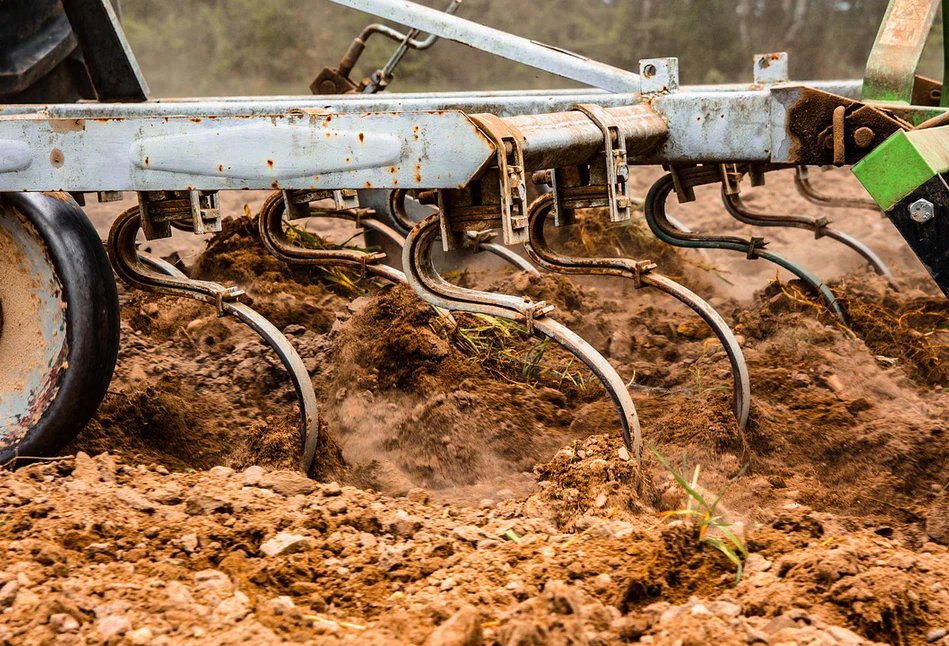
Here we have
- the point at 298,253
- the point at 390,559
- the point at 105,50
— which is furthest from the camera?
the point at 105,50

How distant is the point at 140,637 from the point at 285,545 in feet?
1.40

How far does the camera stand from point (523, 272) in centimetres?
460

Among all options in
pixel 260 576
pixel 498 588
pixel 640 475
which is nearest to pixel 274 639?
pixel 260 576

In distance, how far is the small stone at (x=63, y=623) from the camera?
181 centimetres

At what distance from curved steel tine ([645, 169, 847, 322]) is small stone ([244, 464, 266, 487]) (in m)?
2.10

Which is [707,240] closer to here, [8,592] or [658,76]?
[658,76]

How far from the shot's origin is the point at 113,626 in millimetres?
1812

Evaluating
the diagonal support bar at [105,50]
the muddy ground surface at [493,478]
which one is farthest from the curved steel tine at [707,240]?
the diagonal support bar at [105,50]

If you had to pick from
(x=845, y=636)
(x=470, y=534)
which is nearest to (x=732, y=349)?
(x=470, y=534)

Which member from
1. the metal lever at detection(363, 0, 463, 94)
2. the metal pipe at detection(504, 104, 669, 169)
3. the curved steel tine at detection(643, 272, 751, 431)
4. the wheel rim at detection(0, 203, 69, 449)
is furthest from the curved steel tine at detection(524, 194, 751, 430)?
the metal lever at detection(363, 0, 463, 94)

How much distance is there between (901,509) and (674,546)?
103 centimetres

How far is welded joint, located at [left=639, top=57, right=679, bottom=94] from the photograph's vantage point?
10.9 feet

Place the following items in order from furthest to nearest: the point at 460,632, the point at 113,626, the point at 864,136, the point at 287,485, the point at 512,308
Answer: the point at 512,308
the point at 864,136
the point at 287,485
the point at 113,626
the point at 460,632

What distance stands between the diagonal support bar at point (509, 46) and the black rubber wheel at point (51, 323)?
1.64 meters
